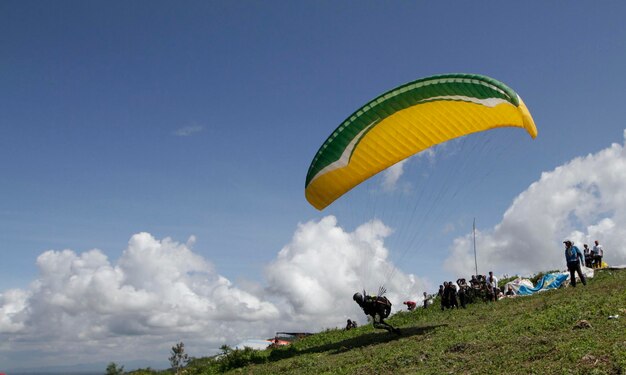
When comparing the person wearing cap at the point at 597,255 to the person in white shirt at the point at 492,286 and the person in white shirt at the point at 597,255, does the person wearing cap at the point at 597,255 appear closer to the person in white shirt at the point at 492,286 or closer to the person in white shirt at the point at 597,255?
the person in white shirt at the point at 597,255

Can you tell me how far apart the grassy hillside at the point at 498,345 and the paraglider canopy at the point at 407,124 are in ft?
17.9

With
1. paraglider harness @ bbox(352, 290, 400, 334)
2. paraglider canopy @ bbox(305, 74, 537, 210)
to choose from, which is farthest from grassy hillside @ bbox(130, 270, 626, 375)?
paraglider canopy @ bbox(305, 74, 537, 210)

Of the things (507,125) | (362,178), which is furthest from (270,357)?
(507,125)

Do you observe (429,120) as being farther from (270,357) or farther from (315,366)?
(270,357)

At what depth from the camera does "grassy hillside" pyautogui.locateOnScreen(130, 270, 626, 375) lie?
10859 mm

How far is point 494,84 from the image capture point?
1608 cm

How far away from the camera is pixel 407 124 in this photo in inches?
692

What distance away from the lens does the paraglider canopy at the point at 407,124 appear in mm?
16266

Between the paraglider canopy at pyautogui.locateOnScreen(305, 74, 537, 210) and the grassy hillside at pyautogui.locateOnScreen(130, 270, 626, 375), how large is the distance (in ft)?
17.9

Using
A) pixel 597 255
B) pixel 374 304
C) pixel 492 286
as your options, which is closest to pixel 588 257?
pixel 597 255

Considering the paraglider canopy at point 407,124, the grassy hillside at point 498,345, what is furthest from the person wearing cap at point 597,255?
the paraglider canopy at point 407,124

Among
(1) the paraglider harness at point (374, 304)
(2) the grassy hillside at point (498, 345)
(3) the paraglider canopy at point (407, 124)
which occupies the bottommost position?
(2) the grassy hillside at point (498, 345)

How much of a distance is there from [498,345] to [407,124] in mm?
7697

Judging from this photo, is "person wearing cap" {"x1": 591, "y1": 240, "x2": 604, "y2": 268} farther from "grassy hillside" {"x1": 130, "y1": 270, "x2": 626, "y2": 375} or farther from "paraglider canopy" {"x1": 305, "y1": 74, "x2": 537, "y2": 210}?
"paraglider canopy" {"x1": 305, "y1": 74, "x2": 537, "y2": 210}
